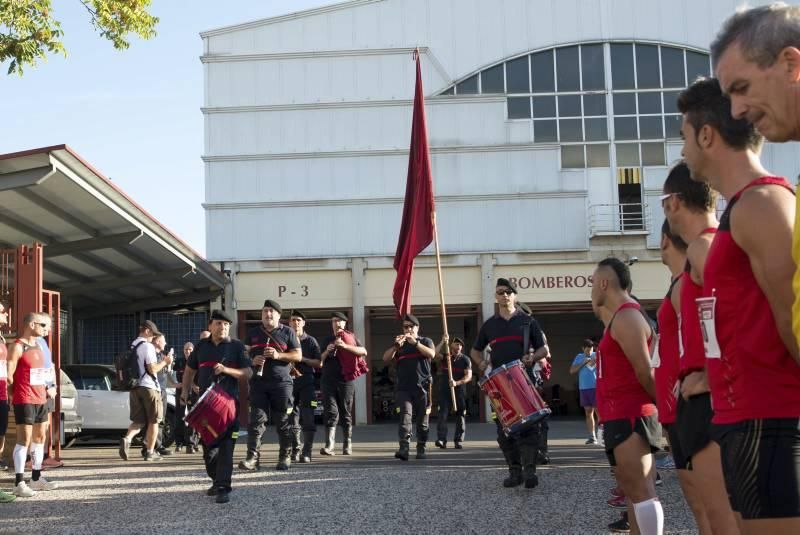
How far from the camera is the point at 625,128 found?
31875mm

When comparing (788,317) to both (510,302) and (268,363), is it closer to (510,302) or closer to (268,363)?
(510,302)

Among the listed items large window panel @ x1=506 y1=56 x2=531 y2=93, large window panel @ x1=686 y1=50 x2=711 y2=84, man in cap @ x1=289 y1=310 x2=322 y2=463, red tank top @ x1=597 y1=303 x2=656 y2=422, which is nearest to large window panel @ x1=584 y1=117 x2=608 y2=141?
large window panel @ x1=506 y1=56 x2=531 y2=93

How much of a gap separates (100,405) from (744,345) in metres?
16.6

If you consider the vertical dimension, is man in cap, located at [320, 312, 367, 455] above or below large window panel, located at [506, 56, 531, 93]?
below

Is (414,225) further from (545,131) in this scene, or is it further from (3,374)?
(545,131)

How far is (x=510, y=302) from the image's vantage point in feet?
35.1

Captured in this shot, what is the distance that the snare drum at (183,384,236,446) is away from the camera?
31.3 ft

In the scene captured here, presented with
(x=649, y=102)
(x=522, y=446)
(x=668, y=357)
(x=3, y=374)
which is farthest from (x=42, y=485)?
(x=649, y=102)

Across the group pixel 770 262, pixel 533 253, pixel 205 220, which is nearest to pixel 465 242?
pixel 533 253

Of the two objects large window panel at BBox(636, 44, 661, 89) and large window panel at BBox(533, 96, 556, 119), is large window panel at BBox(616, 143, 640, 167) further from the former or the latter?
large window panel at BBox(533, 96, 556, 119)

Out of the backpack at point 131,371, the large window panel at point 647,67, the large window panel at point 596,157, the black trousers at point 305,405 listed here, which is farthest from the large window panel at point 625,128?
the backpack at point 131,371

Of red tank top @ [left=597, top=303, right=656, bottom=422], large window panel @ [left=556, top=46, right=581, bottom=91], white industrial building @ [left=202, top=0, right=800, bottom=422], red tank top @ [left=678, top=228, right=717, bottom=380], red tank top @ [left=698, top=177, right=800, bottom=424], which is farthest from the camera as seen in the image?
large window panel @ [left=556, top=46, right=581, bottom=91]

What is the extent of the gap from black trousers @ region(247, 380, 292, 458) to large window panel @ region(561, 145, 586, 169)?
20.6m

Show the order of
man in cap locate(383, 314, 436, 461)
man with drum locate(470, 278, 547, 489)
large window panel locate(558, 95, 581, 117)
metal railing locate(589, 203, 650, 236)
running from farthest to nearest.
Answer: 1. large window panel locate(558, 95, 581, 117)
2. metal railing locate(589, 203, 650, 236)
3. man in cap locate(383, 314, 436, 461)
4. man with drum locate(470, 278, 547, 489)
